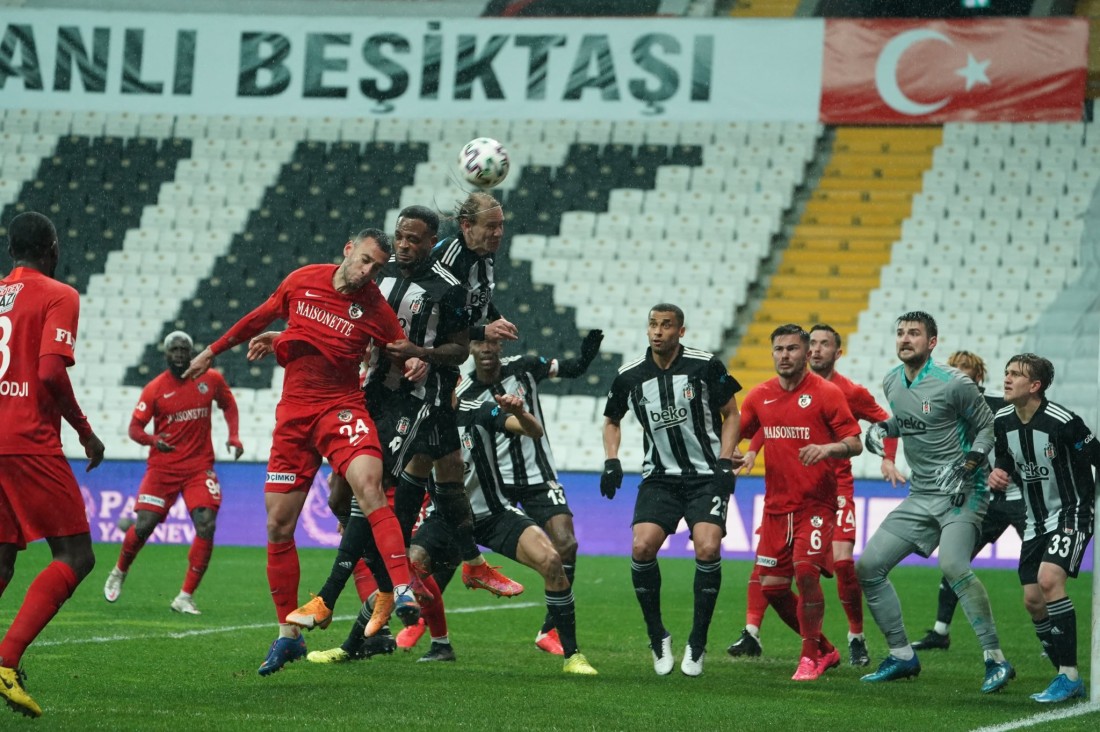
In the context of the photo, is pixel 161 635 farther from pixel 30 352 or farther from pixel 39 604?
pixel 30 352

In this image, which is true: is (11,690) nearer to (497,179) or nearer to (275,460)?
(275,460)

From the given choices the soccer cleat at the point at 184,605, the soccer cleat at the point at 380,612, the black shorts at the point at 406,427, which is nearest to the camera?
the black shorts at the point at 406,427

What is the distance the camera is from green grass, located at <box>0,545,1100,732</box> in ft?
22.2

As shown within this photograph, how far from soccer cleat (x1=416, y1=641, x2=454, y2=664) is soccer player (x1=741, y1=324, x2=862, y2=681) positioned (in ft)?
6.89

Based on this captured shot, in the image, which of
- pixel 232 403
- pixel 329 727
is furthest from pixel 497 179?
pixel 232 403

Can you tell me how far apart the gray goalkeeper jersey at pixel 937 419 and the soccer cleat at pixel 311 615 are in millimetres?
3836

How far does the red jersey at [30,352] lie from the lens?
20.8 ft

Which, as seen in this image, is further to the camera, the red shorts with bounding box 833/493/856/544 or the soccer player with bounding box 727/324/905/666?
the red shorts with bounding box 833/493/856/544

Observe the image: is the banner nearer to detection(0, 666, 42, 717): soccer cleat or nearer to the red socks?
the red socks

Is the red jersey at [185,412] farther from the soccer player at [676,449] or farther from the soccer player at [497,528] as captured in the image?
the soccer player at [676,449]

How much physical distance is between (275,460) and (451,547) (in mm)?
2012

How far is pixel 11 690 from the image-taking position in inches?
237

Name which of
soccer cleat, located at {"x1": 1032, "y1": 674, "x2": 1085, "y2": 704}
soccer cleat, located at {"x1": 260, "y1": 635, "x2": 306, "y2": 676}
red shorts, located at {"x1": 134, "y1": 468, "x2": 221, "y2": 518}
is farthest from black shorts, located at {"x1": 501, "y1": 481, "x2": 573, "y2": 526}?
red shorts, located at {"x1": 134, "y1": 468, "x2": 221, "y2": 518}

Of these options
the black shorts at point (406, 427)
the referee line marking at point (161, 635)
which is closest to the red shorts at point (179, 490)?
the referee line marking at point (161, 635)
